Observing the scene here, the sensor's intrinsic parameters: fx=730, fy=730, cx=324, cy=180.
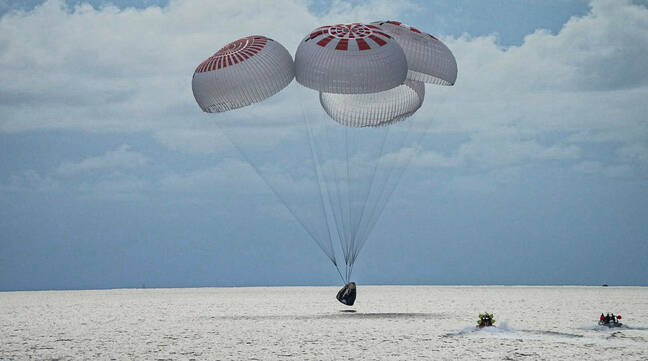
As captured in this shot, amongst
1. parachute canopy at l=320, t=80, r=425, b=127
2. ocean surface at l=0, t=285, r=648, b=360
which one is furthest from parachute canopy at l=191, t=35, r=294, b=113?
ocean surface at l=0, t=285, r=648, b=360

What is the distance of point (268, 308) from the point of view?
32938 mm

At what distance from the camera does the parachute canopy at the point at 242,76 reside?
2122 centimetres

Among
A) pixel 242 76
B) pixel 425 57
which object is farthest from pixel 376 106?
pixel 242 76

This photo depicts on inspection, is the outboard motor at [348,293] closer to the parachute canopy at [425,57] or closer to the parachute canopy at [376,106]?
the parachute canopy at [376,106]

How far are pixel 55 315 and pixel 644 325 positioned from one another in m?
22.3

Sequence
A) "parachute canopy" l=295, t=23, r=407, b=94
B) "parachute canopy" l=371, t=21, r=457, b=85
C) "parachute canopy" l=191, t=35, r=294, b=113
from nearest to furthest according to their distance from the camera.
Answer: "parachute canopy" l=295, t=23, r=407, b=94 < "parachute canopy" l=191, t=35, r=294, b=113 < "parachute canopy" l=371, t=21, r=457, b=85

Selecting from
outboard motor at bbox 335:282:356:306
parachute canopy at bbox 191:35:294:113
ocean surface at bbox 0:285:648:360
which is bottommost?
ocean surface at bbox 0:285:648:360

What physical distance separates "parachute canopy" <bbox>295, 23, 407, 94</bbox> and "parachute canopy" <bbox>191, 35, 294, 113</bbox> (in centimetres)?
75

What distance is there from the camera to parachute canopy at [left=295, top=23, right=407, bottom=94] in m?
20.4

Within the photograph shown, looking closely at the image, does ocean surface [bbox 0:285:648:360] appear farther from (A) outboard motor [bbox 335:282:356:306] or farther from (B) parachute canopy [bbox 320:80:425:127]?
(B) parachute canopy [bbox 320:80:425:127]

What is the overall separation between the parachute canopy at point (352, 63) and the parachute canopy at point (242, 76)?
2.46ft

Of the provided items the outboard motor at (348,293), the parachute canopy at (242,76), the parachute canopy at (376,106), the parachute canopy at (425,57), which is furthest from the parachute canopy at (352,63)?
the outboard motor at (348,293)

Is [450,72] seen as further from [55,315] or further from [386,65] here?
[55,315]

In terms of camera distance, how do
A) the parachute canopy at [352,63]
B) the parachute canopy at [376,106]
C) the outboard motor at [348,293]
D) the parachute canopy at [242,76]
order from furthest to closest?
the outboard motor at [348,293]
the parachute canopy at [376,106]
the parachute canopy at [242,76]
the parachute canopy at [352,63]
